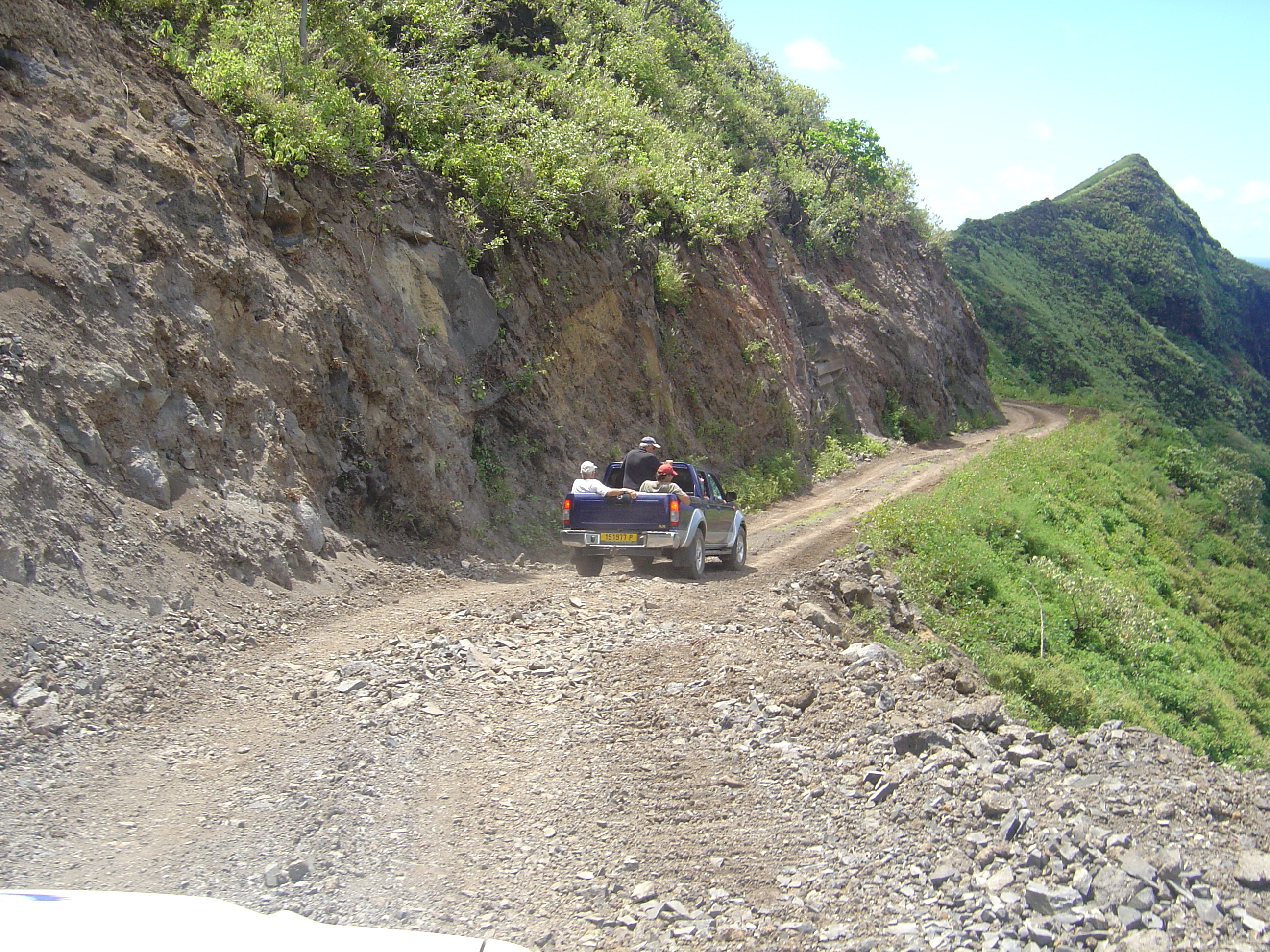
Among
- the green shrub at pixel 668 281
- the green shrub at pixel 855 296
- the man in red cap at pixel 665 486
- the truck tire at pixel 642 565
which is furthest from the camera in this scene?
the green shrub at pixel 855 296

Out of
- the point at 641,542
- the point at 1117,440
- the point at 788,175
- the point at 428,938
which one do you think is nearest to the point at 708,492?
the point at 641,542

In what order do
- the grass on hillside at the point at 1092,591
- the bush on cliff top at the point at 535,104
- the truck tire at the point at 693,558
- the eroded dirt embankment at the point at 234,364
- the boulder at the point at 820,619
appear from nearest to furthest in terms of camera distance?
the eroded dirt embankment at the point at 234,364, the boulder at the point at 820,619, the truck tire at the point at 693,558, the bush on cliff top at the point at 535,104, the grass on hillside at the point at 1092,591

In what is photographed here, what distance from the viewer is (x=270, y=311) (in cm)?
1095

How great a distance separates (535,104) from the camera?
18.3 metres

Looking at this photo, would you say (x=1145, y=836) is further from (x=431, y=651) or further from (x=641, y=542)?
(x=641, y=542)

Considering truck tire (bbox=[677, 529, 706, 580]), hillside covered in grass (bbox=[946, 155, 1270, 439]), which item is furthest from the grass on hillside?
hillside covered in grass (bbox=[946, 155, 1270, 439])

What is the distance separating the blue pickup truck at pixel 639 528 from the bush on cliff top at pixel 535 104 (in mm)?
6038

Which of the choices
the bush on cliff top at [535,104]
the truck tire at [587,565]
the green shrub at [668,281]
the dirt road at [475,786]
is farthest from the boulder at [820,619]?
the green shrub at [668,281]

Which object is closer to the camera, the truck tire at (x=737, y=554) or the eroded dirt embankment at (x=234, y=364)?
the eroded dirt embankment at (x=234, y=364)

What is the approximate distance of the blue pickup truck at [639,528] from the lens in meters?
11.3

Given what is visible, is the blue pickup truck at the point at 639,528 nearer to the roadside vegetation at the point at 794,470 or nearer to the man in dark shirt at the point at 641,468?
the man in dark shirt at the point at 641,468

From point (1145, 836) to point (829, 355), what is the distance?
24.3 m

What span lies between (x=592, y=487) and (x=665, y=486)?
932 millimetres

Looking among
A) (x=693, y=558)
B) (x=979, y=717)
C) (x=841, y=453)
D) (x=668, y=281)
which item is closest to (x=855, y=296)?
(x=841, y=453)
